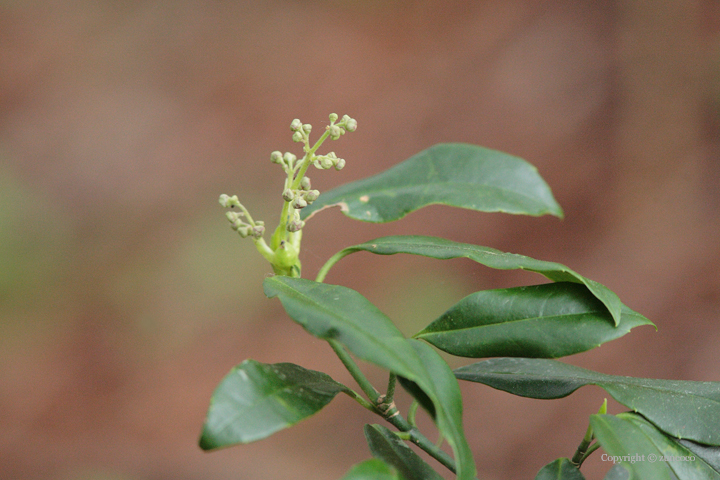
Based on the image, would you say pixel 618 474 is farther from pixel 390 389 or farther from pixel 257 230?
pixel 257 230

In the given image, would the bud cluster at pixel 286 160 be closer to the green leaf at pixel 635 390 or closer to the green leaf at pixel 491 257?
the green leaf at pixel 491 257

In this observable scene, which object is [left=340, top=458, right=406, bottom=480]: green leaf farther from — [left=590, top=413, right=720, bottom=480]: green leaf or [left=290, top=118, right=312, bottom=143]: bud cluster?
[left=290, top=118, right=312, bottom=143]: bud cluster

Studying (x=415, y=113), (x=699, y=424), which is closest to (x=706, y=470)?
(x=699, y=424)

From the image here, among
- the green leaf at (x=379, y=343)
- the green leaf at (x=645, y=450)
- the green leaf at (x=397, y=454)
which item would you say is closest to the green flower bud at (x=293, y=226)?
the green leaf at (x=379, y=343)

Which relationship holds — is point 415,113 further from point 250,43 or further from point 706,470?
point 706,470

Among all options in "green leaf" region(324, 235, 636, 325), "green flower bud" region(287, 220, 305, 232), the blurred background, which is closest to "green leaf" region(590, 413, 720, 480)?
"green leaf" region(324, 235, 636, 325)
